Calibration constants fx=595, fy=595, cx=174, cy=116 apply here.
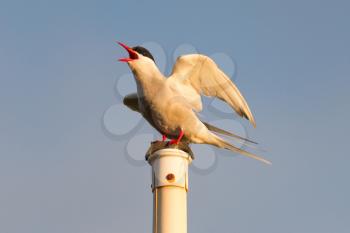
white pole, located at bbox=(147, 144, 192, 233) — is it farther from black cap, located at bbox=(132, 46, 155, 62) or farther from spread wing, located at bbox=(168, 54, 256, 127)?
black cap, located at bbox=(132, 46, 155, 62)

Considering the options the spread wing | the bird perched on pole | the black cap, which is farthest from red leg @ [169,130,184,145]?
the black cap

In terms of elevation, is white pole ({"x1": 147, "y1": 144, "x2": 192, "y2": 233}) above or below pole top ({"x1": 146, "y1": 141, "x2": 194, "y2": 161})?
below

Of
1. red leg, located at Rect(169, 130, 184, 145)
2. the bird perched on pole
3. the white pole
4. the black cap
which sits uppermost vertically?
the black cap

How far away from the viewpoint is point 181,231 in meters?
9.12

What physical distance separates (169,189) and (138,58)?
2.76 meters

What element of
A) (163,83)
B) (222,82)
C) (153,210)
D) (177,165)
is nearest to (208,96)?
(222,82)

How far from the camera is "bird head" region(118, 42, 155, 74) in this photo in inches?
432

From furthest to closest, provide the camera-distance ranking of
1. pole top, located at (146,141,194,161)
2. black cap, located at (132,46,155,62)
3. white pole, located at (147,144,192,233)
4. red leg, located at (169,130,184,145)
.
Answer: black cap, located at (132,46,155,62) → red leg, located at (169,130,184,145) → pole top, located at (146,141,194,161) → white pole, located at (147,144,192,233)

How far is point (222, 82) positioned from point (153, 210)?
3.22 m

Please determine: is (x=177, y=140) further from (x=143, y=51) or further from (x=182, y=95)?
(x=143, y=51)

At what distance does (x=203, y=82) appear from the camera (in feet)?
38.0

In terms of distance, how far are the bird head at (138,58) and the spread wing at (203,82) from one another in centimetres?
52

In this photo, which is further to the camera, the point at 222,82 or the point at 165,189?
the point at 222,82

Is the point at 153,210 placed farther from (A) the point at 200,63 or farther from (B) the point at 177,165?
(A) the point at 200,63
